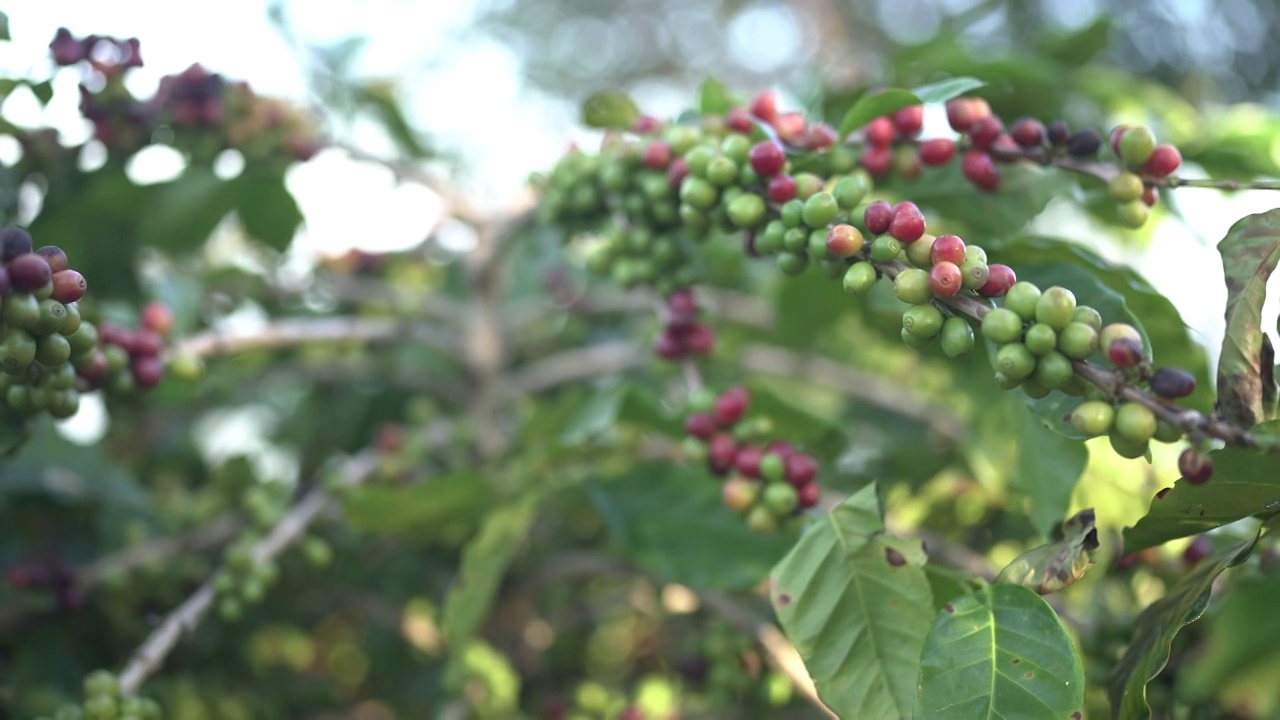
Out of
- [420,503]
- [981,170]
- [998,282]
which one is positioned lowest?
[420,503]

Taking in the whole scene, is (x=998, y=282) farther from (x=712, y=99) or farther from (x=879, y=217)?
(x=712, y=99)

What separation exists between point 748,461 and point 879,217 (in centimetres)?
42

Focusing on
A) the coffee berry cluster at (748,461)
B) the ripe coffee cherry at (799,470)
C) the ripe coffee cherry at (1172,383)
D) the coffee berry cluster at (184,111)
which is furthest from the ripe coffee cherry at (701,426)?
the coffee berry cluster at (184,111)

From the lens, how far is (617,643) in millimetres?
2680

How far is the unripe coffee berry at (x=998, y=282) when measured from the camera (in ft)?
3.07

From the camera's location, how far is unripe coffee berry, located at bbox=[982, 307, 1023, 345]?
872 millimetres

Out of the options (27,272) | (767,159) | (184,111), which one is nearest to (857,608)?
(767,159)

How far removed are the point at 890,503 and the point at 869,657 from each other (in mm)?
1001

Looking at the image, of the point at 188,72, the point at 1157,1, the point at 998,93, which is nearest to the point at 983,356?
the point at 998,93

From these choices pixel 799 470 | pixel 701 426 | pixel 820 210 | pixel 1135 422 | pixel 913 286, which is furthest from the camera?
pixel 701 426

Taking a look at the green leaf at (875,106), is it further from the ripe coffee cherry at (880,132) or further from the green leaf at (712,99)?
the green leaf at (712,99)

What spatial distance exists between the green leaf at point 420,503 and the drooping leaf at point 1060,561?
93 cm

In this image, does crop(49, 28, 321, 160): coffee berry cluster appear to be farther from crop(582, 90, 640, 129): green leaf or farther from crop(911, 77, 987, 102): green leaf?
crop(911, 77, 987, 102): green leaf

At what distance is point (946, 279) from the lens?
90 centimetres
